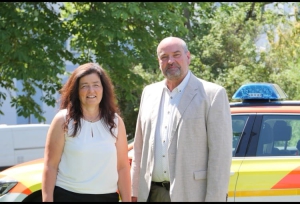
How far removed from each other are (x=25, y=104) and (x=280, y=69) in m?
6.43

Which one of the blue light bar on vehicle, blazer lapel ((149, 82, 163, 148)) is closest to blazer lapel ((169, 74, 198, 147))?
blazer lapel ((149, 82, 163, 148))

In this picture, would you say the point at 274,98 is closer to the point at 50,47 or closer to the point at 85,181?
the point at 85,181

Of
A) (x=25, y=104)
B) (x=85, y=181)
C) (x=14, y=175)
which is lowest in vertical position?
(x=25, y=104)

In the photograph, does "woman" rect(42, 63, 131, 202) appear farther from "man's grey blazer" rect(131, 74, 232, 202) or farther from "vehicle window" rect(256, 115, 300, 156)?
"vehicle window" rect(256, 115, 300, 156)

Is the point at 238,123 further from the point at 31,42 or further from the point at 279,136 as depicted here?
the point at 31,42

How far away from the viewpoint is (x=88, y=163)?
13.1 ft

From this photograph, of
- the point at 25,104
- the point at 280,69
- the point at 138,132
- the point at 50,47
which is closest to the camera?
the point at 138,132

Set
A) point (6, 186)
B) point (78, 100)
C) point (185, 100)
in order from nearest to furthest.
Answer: point (78, 100), point (185, 100), point (6, 186)

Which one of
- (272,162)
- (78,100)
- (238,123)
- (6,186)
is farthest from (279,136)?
(6,186)

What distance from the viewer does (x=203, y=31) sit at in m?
20.6

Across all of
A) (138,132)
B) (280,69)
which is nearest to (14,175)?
(138,132)

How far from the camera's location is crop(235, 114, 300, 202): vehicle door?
5.59 m

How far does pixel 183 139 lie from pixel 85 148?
625 mm

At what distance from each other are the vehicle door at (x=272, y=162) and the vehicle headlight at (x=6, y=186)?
205 cm
